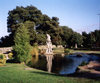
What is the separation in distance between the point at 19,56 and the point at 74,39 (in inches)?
1720

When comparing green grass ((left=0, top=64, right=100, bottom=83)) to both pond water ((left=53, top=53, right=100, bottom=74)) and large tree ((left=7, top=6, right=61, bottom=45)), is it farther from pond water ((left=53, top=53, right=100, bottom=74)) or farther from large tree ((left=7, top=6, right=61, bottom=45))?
large tree ((left=7, top=6, right=61, bottom=45))

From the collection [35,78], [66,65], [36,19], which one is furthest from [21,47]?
[36,19]

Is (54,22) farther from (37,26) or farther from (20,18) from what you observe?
(20,18)

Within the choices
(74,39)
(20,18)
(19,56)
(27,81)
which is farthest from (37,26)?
(27,81)

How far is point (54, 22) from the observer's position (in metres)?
48.1

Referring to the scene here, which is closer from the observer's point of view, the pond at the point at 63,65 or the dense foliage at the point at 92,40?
the pond at the point at 63,65

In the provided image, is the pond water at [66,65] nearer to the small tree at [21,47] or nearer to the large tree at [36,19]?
the small tree at [21,47]

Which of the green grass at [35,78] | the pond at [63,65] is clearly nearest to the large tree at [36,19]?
the pond at [63,65]

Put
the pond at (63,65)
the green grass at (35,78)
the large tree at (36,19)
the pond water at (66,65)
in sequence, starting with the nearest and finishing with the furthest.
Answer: the green grass at (35,78) → the pond water at (66,65) → the pond at (63,65) → the large tree at (36,19)

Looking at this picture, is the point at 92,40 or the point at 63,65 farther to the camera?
the point at 92,40

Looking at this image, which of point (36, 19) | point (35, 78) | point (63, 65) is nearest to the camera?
point (35, 78)

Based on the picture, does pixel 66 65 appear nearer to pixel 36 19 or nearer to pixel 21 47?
pixel 21 47

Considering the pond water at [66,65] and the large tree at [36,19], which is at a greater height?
the large tree at [36,19]

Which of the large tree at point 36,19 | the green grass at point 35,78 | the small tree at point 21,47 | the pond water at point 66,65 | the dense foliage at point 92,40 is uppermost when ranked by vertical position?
the large tree at point 36,19
